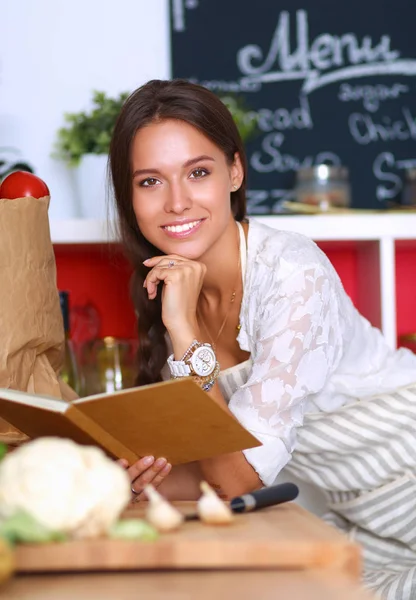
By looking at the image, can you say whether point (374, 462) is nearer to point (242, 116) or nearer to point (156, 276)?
point (156, 276)

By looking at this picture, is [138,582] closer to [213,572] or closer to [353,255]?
[213,572]

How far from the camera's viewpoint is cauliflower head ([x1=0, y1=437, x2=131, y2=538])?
0.58 m

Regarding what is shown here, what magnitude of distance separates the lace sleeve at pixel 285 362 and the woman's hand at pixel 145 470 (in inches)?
6.7

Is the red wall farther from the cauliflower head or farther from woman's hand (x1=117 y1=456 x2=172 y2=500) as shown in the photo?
the cauliflower head

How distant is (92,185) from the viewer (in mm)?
1901

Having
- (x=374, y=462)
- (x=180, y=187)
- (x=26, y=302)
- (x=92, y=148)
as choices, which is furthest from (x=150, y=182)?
(x=374, y=462)

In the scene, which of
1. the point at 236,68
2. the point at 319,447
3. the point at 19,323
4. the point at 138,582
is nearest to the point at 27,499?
the point at 138,582

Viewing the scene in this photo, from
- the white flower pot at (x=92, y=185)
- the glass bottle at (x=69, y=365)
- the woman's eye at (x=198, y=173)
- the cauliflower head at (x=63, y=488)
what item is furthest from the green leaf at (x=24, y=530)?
the white flower pot at (x=92, y=185)

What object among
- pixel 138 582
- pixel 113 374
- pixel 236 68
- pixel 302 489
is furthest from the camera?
pixel 236 68

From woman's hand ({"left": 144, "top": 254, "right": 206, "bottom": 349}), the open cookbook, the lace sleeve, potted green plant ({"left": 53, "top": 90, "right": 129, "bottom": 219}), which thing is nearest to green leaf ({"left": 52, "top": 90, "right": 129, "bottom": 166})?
potted green plant ({"left": 53, "top": 90, "right": 129, "bottom": 219})

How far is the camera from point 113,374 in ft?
6.06

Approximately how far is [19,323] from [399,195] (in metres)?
1.33

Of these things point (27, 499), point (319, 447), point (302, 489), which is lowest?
point (302, 489)

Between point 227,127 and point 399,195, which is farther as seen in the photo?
point 399,195
